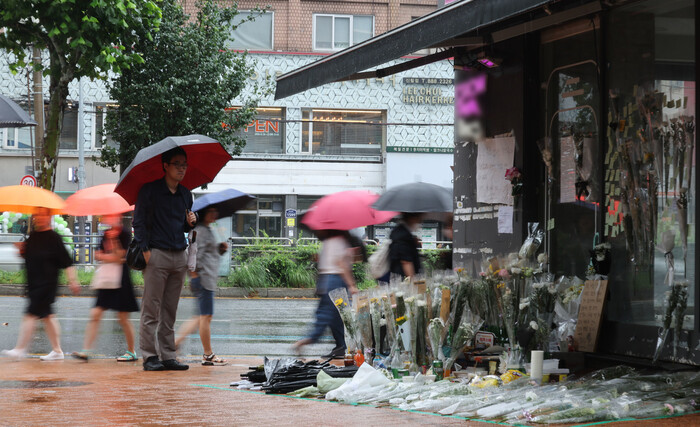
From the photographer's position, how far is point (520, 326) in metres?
6.80

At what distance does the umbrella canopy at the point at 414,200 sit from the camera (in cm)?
934

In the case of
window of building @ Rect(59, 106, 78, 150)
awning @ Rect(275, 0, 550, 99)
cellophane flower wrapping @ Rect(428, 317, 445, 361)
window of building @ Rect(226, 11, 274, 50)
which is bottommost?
cellophane flower wrapping @ Rect(428, 317, 445, 361)

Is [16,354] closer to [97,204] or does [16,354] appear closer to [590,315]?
[97,204]

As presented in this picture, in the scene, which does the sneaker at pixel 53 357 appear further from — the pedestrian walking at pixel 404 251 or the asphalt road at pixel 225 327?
the pedestrian walking at pixel 404 251

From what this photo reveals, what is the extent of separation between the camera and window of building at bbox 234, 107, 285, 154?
35250mm

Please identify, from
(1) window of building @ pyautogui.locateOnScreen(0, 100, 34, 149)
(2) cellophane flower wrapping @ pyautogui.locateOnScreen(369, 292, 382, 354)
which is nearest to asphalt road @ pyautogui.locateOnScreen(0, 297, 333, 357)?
(2) cellophane flower wrapping @ pyautogui.locateOnScreen(369, 292, 382, 354)

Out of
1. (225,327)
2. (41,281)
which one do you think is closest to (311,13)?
(225,327)

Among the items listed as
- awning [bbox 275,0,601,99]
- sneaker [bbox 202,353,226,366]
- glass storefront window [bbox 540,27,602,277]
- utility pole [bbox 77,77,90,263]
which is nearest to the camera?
awning [bbox 275,0,601,99]

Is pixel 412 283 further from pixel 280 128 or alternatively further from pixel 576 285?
pixel 280 128

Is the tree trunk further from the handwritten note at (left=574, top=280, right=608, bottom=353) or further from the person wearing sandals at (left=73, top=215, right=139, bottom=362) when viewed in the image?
the handwritten note at (left=574, top=280, right=608, bottom=353)

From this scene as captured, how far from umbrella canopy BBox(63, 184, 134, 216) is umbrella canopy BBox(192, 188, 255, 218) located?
0.90m

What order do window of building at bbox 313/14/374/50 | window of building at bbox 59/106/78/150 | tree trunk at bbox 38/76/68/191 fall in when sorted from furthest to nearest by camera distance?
window of building at bbox 313/14/374/50
window of building at bbox 59/106/78/150
tree trunk at bbox 38/76/68/191

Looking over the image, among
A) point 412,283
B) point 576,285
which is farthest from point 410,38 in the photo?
point 576,285

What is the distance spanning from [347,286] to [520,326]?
252 cm
